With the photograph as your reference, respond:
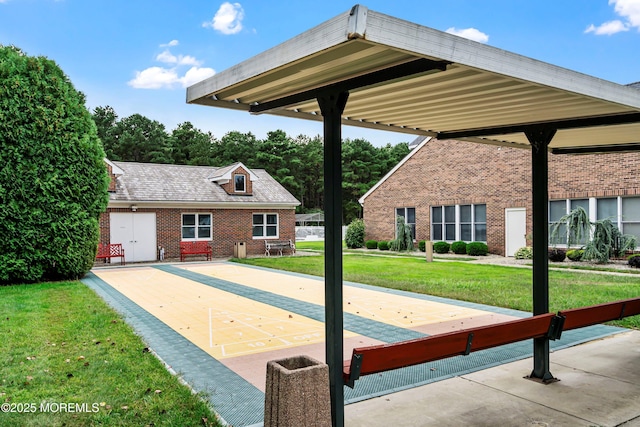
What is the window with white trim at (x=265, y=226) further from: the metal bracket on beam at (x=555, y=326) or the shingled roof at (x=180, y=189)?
the metal bracket on beam at (x=555, y=326)

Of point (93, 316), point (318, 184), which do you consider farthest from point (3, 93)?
point (318, 184)

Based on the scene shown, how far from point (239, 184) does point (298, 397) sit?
24514mm

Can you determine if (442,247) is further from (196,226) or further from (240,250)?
(196,226)

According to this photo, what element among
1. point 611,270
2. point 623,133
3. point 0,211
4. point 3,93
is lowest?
point 611,270

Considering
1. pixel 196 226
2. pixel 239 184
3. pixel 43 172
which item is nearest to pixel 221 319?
pixel 43 172

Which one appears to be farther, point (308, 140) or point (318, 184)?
point (308, 140)

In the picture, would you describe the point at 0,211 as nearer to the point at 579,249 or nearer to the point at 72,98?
the point at 72,98

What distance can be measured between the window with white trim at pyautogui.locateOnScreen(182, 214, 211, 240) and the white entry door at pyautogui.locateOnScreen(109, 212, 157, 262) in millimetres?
1585

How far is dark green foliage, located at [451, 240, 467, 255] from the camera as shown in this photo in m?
24.8

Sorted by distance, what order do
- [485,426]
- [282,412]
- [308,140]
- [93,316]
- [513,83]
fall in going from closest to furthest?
[282,412]
[513,83]
[485,426]
[93,316]
[308,140]

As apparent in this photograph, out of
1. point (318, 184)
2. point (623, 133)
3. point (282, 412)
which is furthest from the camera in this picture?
point (318, 184)

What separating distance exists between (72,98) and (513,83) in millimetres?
15102

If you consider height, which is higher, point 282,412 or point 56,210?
point 56,210

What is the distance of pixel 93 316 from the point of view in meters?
9.88
